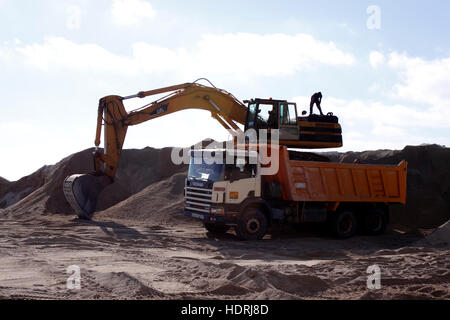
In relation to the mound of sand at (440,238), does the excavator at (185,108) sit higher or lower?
higher

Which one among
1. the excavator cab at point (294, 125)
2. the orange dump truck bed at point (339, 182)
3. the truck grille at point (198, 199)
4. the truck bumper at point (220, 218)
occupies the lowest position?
the truck bumper at point (220, 218)

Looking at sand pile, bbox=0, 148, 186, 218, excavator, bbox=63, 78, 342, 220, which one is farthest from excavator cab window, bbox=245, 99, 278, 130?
sand pile, bbox=0, 148, 186, 218

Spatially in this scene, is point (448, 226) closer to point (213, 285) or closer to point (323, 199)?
point (323, 199)

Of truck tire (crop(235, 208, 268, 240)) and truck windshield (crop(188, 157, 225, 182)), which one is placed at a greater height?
truck windshield (crop(188, 157, 225, 182))

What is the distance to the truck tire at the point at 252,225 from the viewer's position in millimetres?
14328

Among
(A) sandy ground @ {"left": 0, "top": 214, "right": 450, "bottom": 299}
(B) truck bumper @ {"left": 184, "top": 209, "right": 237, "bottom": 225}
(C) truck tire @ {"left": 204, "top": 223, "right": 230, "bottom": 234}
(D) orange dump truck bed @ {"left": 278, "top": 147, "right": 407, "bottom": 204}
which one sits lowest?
(A) sandy ground @ {"left": 0, "top": 214, "right": 450, "bottom": 299}

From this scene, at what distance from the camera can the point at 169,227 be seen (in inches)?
709

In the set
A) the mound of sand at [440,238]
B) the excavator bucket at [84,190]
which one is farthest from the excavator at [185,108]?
the mound of sand at [440,238]

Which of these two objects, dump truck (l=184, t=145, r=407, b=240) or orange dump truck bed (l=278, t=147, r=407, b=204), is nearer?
dump truck (l=184, t=145, r=407, b=240)

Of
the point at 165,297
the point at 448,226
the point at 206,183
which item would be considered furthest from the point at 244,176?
the point at 165,297

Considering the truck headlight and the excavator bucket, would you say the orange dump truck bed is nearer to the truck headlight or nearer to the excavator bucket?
the truck headlight

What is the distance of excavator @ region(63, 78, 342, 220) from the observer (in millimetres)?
17078

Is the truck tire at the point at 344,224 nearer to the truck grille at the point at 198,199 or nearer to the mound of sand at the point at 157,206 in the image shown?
the truck grille at the point at 198,199
